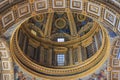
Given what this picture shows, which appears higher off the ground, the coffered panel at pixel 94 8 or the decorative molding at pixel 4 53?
the coffered panel at pixel 94 8

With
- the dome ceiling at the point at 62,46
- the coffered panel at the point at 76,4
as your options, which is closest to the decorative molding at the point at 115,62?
the dome ceiling at the point at 62,46

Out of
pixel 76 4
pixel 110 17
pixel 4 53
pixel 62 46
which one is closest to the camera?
pixel 110 17

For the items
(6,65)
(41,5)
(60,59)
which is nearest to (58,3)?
(41,5)

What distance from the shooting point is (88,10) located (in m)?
15.3

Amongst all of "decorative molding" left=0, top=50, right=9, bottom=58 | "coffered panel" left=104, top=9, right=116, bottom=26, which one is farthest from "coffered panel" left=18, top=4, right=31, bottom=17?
"decorative molding" left=0, top=50, right=9, bottom=58

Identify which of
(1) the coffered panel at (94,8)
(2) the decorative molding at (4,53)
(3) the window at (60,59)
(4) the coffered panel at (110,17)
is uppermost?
(1) the coffered panel at (94,8)

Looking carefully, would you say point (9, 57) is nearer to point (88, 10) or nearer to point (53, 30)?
point (53, 30)

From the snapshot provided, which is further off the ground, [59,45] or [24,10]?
[24,10]

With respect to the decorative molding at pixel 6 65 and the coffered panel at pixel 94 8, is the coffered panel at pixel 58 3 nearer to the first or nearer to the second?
the coffered panel at pixel 94 8

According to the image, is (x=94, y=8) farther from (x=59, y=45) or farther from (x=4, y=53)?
(x=59, y=45)

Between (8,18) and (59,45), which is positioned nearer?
(8,18)

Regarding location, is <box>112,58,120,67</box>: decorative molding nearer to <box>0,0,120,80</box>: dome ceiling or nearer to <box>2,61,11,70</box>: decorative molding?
Result: <box>0,0,120,80</box>: dome ceiling

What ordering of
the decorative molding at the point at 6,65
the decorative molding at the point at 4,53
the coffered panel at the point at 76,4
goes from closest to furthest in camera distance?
the coffered panel at the point at 76,4 < the decorative molding at the point at 4,53 < the decorative molding at the point at 6,65

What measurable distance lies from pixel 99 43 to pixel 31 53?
4.07 metres
